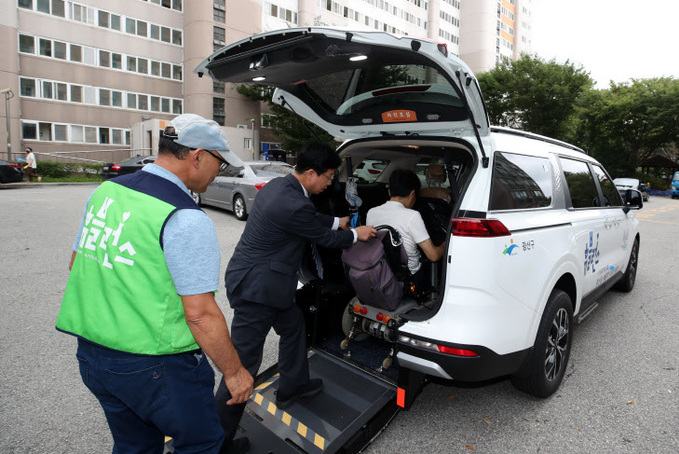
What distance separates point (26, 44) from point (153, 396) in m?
38.5

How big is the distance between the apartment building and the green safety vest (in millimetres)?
28148

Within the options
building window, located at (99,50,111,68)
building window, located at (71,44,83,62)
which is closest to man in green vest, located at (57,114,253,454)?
building window, located at (71,44,83,62)

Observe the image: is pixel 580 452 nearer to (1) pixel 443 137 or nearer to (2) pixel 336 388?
(2) pixel 336 388

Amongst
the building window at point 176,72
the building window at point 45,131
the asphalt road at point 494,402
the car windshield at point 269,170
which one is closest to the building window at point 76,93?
the building window at point 45,131

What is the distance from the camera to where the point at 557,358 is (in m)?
3.16

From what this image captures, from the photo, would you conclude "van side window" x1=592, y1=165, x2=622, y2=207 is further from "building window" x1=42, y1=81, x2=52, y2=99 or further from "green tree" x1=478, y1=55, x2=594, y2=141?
"building window" x1=42, y1=81, x2=52, y2=99

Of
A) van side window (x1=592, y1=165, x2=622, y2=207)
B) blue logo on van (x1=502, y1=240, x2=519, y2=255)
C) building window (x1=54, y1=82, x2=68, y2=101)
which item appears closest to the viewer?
blue logo on van (x1=502, y1=240, x2=519, y2=255)

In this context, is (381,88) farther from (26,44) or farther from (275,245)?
(26,44)

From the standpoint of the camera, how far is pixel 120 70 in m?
34.1

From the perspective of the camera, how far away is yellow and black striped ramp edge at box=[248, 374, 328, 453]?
2437 millimetres

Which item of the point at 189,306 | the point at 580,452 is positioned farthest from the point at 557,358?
the point at 189,306

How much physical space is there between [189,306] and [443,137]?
2.19 metres

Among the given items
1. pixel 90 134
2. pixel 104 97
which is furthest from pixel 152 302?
pixel 104 97

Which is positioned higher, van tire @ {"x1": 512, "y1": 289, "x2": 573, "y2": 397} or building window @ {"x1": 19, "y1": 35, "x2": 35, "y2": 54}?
building window @ {"x1": 19, "y1": 35, "x2": 35, "y2": 54}
